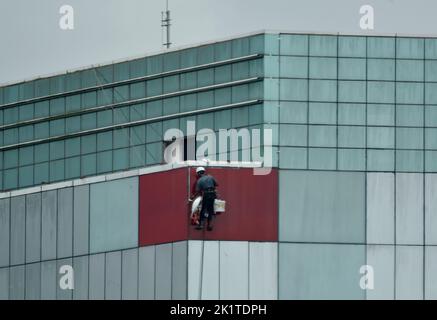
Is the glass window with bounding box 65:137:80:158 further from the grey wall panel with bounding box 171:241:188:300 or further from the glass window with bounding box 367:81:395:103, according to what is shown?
the glass window with bounding box 367:81:395:103

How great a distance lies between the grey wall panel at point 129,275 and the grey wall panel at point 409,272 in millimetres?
11949

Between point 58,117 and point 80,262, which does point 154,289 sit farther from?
point 58,117

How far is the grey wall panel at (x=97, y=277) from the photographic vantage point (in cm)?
15775

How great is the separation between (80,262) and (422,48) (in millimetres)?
18916

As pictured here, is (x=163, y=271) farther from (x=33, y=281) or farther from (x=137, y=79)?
(x=137, y=79)

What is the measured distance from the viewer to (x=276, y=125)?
6152 inches

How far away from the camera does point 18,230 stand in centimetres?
16462

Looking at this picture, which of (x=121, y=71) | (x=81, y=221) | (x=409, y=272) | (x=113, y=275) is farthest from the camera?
(x=121, y=71)

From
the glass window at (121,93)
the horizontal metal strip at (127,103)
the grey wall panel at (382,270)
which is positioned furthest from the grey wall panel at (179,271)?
the glass window at (121,93)

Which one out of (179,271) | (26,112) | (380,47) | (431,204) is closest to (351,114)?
(380,47)

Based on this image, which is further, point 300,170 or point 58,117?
point 58,117

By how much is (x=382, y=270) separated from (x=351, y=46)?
34.2 feet

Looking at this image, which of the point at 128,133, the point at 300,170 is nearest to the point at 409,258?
the point at 300,170

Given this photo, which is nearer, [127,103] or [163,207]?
[163,207]
